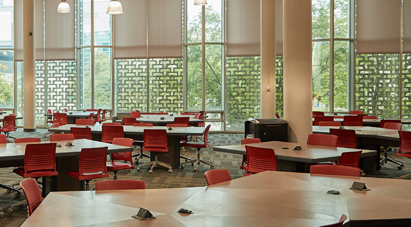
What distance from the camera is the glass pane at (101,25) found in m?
14.8

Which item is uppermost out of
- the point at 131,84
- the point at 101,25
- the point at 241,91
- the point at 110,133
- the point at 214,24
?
the point at 101,25

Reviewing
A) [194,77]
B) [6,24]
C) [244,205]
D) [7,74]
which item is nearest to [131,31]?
[194,77]

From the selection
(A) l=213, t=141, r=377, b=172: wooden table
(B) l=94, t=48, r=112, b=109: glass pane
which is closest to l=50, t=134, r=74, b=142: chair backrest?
(A) l=213, t=141, r=377, b=172: wooden table

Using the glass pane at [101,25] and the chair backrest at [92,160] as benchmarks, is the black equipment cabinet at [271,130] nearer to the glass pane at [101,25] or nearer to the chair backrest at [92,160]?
the chair backrest at [92,160]

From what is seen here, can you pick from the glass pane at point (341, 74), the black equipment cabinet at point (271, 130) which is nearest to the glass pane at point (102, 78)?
the glass pane at point (341, 74)

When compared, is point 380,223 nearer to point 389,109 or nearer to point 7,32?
point 389,109

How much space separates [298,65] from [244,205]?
4526 millimetres

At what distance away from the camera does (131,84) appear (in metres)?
14.7

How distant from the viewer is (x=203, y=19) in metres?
14.0

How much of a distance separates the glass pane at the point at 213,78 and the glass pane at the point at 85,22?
516 cm

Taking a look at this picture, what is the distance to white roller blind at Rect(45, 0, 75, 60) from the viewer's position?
1508 cm

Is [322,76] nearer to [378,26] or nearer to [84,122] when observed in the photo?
[378,26]

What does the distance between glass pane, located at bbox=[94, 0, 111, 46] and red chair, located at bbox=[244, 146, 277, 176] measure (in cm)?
1162

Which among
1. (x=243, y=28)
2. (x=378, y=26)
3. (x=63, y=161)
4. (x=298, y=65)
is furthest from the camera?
(x=243, y=28)
